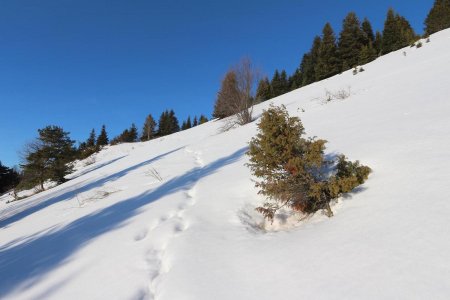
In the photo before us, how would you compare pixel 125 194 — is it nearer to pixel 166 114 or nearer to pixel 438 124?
pixel 438 124

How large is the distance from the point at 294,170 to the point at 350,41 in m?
34.2

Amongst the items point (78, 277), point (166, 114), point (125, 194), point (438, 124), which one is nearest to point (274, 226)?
point (78, 277)

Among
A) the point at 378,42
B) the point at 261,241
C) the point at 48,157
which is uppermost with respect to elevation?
the point at 378,42

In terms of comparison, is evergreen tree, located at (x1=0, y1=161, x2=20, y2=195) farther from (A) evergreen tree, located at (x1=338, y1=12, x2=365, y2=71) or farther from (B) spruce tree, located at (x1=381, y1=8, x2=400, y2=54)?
(B) spruce tree, located at (x1=381, y1=8, x2=400, y2=54)

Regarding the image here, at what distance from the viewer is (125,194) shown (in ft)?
26.7

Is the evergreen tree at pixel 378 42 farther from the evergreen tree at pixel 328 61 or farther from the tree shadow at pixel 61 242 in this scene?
the tree shadow at pixel 61 242

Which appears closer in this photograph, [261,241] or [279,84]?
[261,241]

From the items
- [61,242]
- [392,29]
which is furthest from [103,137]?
[61,242]

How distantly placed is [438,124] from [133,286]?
5.95 meters

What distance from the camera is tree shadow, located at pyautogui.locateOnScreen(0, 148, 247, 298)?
170 inches

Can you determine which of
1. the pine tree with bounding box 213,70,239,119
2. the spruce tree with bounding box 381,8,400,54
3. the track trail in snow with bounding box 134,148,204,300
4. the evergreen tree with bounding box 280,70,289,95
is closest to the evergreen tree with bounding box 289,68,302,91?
the evergreen tree with bounding box 280,70,289,95

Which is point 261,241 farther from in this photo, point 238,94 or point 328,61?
point 328,61

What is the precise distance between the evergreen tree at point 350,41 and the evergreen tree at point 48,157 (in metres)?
29.3

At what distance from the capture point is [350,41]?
1299 inches
